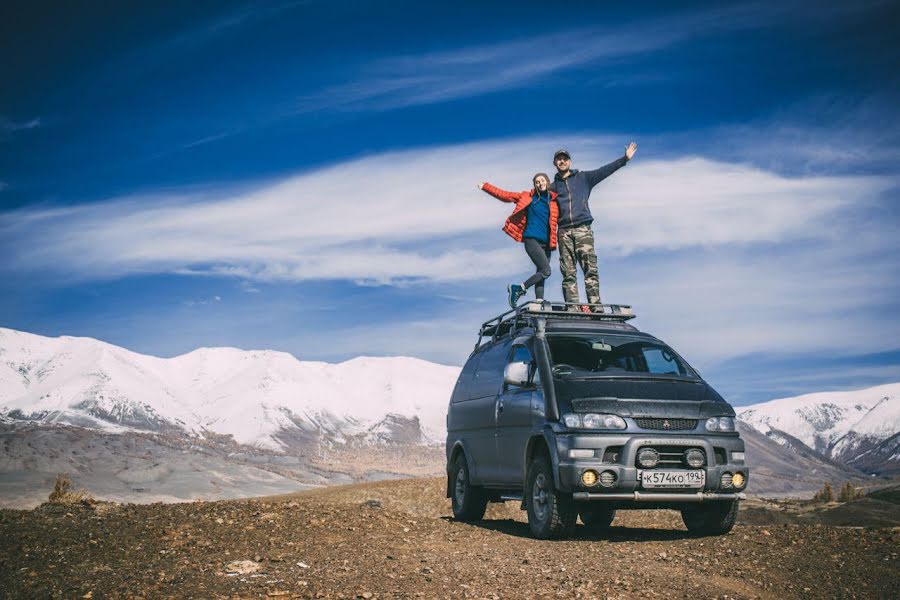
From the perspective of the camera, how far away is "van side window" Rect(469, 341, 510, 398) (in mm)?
12539

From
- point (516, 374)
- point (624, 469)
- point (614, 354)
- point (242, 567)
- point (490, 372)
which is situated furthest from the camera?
point (490, 372)

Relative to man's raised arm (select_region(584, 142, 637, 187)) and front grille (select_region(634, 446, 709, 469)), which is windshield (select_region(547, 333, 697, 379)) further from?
man's raised arm (select_region(584, 142, 637, 187))

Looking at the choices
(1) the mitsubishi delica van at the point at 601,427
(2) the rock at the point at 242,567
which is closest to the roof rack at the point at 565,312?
(1) the mitsubishi delica van at the point at 601,427

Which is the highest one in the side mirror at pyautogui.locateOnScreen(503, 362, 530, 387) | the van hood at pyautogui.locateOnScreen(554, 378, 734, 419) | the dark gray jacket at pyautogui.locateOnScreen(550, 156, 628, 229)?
the dark gray jacket at pyautogui.locateOnScreen(550, 156, 628, 229)

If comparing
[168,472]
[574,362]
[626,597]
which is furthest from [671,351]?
[168,472]

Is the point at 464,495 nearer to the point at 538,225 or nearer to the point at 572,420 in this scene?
the point at 572,420

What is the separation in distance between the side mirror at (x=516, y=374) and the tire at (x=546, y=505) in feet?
3.11

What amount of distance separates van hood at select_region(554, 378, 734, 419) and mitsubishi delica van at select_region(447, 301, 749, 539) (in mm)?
12

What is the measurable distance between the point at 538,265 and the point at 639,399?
434 cm

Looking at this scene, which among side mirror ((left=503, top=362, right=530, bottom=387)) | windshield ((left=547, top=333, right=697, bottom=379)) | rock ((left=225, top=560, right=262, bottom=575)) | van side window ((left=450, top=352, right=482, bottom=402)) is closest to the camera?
rock ((left=225, top=560, right=262, bottom=575))

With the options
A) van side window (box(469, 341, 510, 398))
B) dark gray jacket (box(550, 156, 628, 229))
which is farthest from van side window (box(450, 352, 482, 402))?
dark gray jacket (box(550, 156, 628, 229))

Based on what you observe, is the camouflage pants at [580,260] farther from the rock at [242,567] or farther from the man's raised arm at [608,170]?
the rock at [242,567]

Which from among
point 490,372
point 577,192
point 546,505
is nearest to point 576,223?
point 577,192

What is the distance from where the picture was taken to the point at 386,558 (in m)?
9.32
